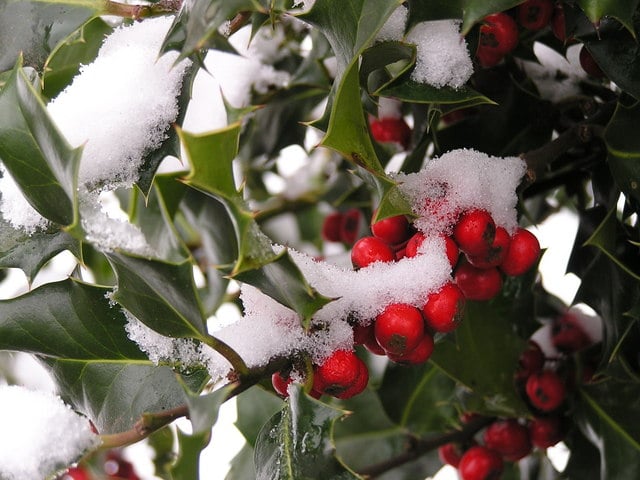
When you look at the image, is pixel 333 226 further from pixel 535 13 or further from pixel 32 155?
pixel 32 155

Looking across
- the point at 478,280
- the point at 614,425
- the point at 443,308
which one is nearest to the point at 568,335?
the point at 614,425

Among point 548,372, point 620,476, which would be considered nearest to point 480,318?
point 548,372

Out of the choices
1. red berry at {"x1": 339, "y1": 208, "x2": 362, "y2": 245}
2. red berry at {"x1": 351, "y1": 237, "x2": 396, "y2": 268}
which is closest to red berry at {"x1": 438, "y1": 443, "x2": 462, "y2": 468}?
red berry at {"x1": 339, "y1": 208, "x2": 362, "y2": 245}

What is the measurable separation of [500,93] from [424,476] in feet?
1.78

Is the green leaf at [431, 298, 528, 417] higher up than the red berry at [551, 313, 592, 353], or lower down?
higher up

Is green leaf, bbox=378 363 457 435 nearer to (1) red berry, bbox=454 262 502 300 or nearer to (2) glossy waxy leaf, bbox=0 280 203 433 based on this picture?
(1) red berry, bbox=454 262 502 300

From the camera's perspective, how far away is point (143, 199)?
2.43 feet

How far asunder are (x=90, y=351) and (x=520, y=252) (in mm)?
397

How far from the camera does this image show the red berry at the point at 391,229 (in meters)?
0.72

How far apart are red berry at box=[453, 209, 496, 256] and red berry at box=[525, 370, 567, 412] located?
1.20 feet

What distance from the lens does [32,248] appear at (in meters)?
0.74

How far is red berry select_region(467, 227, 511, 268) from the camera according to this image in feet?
2.29

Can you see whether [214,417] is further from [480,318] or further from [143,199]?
[480,318]

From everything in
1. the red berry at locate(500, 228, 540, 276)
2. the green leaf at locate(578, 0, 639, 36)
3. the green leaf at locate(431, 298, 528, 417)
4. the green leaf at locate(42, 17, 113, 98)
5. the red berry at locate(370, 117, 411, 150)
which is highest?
the green leaf at locate(578, 0, 639, 36)
